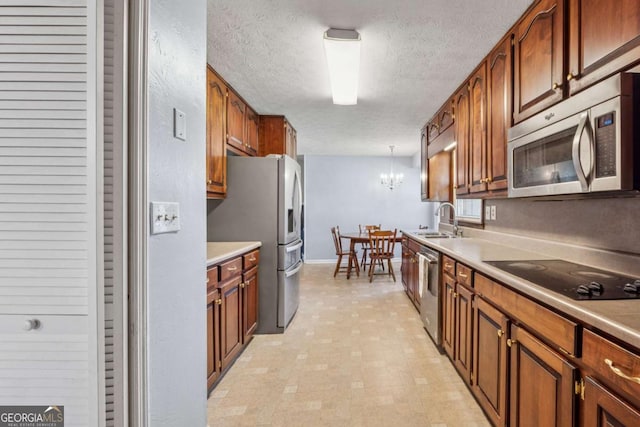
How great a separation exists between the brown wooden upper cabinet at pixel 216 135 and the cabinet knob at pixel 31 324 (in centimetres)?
159

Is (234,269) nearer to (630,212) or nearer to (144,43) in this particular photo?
(144,43)

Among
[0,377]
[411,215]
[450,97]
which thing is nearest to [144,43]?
[0,377]

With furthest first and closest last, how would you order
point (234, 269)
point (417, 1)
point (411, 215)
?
point (411, 215) < point (234, 269) < point (417, 1)

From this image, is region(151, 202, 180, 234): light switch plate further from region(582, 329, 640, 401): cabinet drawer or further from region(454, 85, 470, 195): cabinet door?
region(454, 85, 470, 195): cabinet door

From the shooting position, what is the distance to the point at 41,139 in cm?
84

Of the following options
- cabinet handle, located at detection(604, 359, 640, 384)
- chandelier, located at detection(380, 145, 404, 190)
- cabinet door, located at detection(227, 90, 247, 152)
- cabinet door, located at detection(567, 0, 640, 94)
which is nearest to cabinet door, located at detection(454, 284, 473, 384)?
cabinet handle, located at detection(604, 359, 640, 384)

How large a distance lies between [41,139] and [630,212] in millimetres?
2323

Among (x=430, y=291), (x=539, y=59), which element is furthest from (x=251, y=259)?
(x=539, y=59)

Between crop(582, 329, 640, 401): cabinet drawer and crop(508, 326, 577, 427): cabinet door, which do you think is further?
crop(508, 326, 577, 427): cabinet door

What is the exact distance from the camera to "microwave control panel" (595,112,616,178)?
40.9 inches

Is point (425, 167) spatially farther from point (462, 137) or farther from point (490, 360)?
A: point (490, 360)

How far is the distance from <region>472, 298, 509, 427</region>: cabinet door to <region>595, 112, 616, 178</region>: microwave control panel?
718 mm

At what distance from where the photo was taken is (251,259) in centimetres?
259

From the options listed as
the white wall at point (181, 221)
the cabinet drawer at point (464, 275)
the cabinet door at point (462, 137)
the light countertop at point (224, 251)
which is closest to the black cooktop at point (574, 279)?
the cabinet drawer at point (464, 275)
